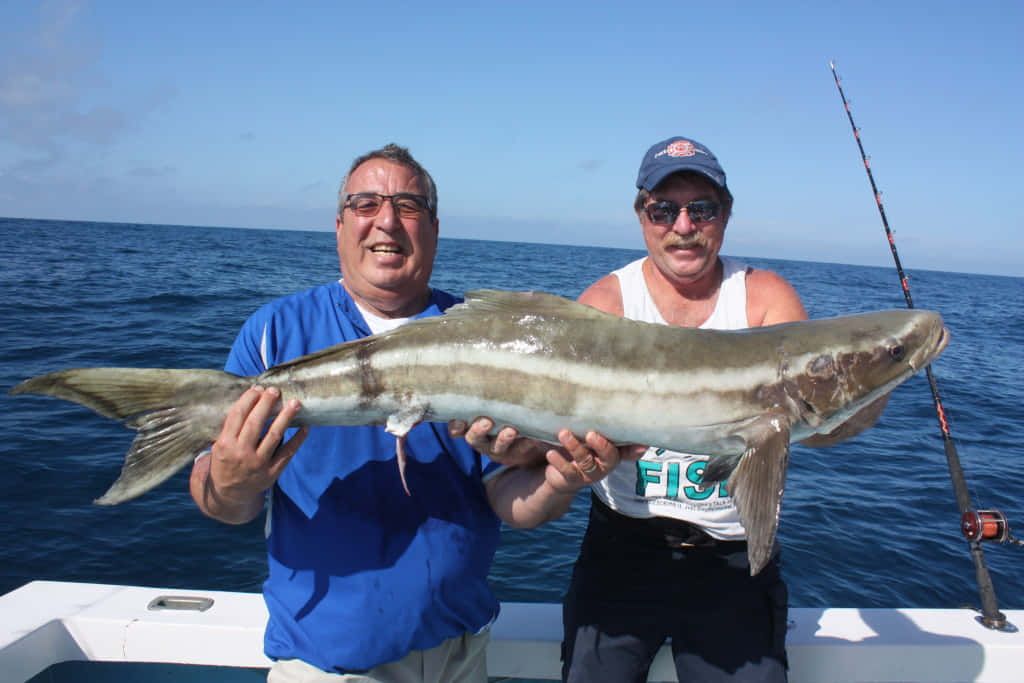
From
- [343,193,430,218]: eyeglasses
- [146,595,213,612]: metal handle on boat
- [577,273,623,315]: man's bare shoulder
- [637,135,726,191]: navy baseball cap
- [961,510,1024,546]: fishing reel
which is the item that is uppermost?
[637,135,726,191]: navy baseball cap

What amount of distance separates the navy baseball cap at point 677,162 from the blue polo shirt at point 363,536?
1955mm

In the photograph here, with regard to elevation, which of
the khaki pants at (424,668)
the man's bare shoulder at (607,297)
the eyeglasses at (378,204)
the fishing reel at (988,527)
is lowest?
the khaki pants at (424,668)

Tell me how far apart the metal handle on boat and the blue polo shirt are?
1400mm

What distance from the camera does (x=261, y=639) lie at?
3936mm

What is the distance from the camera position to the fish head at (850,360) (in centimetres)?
309

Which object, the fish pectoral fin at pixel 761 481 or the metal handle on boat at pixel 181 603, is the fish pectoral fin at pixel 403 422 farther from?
the metal handle on boat at pixel 181 603

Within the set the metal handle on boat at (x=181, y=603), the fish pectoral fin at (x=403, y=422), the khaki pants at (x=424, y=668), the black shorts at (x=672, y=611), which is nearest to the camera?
the fish pectoral fin at (x=403, y=422)

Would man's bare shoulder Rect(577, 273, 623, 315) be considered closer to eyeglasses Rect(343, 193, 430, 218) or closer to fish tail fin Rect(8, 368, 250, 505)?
eyeglasses Rect(343, 193, 430, 218)

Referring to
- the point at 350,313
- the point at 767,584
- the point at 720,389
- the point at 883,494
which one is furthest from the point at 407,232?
the point at 883,494

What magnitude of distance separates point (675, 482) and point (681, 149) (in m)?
1.98

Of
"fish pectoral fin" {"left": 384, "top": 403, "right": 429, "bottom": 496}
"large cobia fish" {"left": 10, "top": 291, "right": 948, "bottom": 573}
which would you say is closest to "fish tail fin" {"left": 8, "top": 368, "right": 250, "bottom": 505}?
"large cobia fish" {"left": 10, "top": 291, "right": 948, "bottom": 573}

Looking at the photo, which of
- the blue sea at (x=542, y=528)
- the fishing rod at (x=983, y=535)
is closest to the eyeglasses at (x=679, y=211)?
the blue sea at (x=542, y=528)

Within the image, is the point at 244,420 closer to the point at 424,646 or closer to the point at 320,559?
the point at 320,559

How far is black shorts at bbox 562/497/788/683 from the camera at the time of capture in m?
3.54
